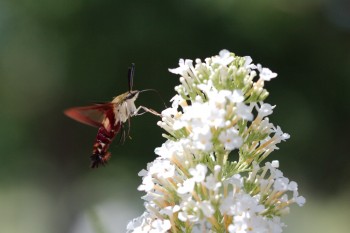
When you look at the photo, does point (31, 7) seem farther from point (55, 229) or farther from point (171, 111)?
point (171, 111)

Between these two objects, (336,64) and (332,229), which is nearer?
(332,229)

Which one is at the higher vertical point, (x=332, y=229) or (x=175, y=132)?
(x=332, y=229)

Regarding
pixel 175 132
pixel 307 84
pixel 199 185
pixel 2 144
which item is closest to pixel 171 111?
pixel 175 132

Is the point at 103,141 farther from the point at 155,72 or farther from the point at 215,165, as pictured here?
the point at 155,72

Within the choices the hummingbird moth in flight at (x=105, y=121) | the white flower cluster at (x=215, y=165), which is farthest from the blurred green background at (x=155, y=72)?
the white flower cluster at (x=215, y=165)

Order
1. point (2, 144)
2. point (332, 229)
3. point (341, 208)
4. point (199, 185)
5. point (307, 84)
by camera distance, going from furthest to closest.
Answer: point (2, 144)
point (307, 84)
point (341, 208)
point (332, 229)
point (199, 185)
